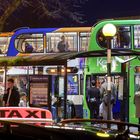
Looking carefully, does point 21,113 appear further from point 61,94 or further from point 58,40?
point 58,40

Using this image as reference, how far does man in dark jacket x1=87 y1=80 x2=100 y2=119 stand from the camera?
20.3 m

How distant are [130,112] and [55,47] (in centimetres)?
486

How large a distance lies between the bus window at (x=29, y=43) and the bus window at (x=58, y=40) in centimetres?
38

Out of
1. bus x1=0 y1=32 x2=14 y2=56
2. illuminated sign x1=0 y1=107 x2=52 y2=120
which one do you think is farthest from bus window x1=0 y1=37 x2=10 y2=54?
illuminated sign x1=0 y1=107 x2=52 y2=120

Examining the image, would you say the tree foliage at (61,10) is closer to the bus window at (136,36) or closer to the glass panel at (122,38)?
the glass panel at (122,38)

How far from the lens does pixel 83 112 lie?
2241cm

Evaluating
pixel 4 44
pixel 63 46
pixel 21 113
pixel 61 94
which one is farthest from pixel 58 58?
pixel 4 44

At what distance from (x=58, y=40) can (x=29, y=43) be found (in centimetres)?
139

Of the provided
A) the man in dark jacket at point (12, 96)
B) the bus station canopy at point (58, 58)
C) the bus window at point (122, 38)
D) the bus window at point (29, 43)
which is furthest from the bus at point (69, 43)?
the man in dark jacket at point (12, 96)

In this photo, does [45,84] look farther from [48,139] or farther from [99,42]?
[48,139]

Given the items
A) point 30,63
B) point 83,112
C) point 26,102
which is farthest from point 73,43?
point 30,63

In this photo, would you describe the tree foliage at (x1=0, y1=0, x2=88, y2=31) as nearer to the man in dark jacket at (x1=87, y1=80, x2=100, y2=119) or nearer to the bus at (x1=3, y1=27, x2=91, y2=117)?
the bus at (x1=3, y1=27, x2=91, y2=117)

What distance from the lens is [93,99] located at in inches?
814

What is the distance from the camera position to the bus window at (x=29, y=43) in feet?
78.5
